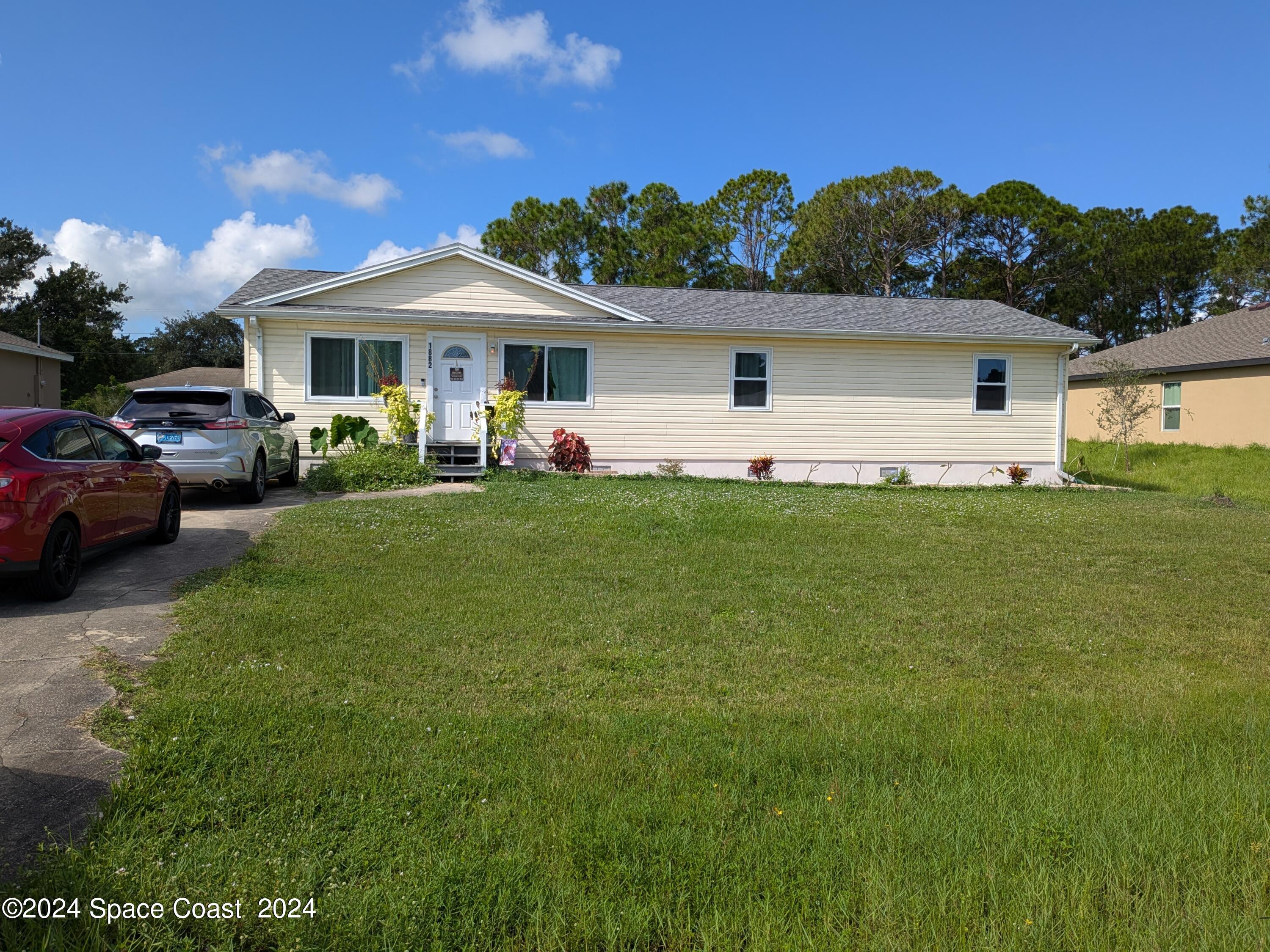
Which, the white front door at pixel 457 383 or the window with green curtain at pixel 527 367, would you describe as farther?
the window with green curtain at pixel 527 367

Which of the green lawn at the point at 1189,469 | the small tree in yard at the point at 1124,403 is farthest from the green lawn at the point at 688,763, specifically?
the small tree in yard at the point at 1124,403

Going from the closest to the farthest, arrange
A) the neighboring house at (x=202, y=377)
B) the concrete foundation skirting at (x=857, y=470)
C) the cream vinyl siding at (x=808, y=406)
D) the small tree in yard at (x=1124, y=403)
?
1. the cream vinyl siding at (x=808, y=406)
2. the concrete foundation skirting at (x=857, y=470)
3. the small tree in yard at (x=1124, y=403)
4. the neighboring house at (x=202, y=377)

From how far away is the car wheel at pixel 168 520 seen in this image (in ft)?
28.9

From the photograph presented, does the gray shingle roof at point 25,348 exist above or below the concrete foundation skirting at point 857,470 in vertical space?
above

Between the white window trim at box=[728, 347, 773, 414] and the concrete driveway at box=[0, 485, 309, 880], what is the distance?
34.4 feet

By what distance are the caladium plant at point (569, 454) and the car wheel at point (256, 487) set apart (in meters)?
5.78

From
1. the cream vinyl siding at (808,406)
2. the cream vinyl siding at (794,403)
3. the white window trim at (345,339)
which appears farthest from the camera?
the cream vinyl siding at (808,406)

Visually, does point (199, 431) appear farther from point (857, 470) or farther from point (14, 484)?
point (857, 470)

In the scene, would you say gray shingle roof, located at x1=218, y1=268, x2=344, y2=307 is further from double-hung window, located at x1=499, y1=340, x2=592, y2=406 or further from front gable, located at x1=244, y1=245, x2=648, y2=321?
double-hung window, located at x1=499, y1=340, x2=592, y2=406

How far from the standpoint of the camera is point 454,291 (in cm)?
1678

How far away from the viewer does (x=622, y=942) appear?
9.43 ft

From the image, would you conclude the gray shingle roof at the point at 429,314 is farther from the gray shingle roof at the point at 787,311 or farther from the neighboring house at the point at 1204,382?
the neighboring house at the point at 1204,382

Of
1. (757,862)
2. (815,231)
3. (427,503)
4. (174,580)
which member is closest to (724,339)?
(427,503)

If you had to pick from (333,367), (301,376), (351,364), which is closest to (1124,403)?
(351,364)
